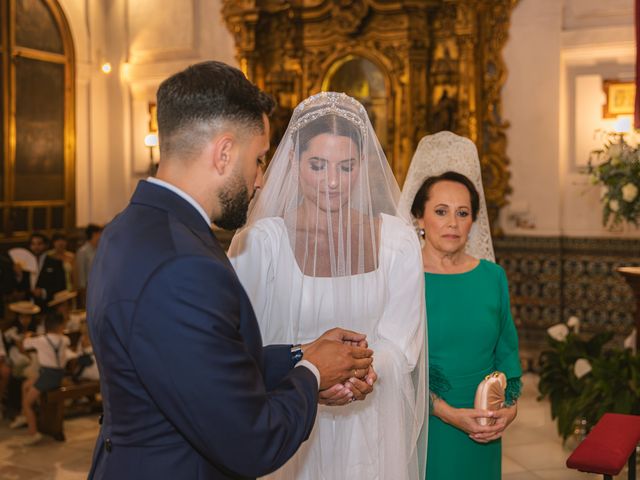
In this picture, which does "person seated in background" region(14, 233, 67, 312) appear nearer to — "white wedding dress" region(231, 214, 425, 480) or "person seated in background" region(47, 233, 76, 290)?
"person seated in background" region(47, 233, 76, 290)

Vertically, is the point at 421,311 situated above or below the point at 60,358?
above

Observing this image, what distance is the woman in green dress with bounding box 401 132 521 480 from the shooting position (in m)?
3.45

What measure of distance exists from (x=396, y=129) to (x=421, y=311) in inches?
298

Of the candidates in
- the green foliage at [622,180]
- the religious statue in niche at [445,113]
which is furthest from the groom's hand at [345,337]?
the religious statue in niche at [445,113]

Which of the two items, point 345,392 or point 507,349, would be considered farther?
point 507,349

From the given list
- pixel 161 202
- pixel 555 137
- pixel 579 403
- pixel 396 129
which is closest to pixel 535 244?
pixel 555 137

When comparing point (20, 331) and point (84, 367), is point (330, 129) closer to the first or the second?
→ point (84, 367)

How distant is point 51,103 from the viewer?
12.0 m

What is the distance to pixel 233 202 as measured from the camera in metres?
2.01

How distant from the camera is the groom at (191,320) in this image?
5.79 ft

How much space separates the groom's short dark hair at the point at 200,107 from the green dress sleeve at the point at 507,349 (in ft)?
6.48

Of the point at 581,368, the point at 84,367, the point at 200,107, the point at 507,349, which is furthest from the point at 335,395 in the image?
the point at 84,367

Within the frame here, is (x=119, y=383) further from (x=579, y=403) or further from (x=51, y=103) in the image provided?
(x=51, y=103)

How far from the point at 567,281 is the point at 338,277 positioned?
7.28 m
